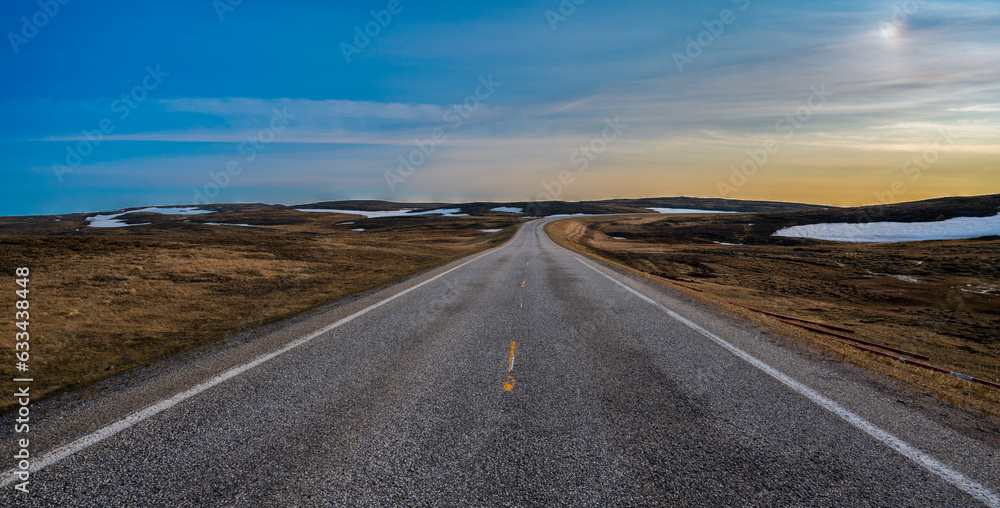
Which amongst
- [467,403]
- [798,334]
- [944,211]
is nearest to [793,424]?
[467,403]

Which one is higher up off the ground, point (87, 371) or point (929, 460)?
point (929, 460)

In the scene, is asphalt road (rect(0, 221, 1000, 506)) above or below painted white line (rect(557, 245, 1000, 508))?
below

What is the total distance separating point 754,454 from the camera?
364 centimetres

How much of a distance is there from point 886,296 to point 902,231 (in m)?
43.5

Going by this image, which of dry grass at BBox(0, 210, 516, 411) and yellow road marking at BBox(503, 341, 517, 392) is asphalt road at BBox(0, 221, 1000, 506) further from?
dry grass at BBox(0, 210, 516, 411)

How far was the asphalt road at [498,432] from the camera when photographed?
10.3ft

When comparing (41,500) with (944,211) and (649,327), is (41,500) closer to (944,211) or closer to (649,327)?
(649,327)

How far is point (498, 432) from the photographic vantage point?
4012 mm

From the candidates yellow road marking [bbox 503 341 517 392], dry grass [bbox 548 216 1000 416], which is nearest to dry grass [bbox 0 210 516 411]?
yellow road marking [bbox 503 341 517 392]

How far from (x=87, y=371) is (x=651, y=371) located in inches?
348

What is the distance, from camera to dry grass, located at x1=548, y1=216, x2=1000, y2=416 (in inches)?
282

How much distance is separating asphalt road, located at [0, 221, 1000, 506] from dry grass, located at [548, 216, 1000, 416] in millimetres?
1826

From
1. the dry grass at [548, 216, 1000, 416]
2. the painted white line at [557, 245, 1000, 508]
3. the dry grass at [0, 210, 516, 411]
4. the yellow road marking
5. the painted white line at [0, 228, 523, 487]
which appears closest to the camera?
the painted white line at [557, 245, 1000, 508]

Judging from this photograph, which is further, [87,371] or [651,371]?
[87,371]
